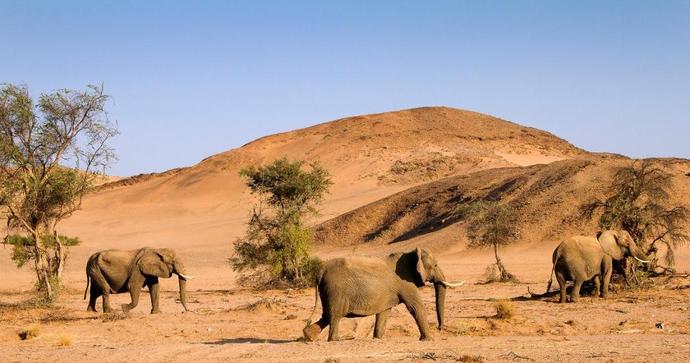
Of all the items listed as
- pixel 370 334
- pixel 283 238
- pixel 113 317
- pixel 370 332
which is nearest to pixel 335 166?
pixel 283 238

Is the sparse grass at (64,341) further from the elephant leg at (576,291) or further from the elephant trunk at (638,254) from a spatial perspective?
the elephant trunk at (638,254)

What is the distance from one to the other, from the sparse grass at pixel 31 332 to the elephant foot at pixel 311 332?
21.1 ft

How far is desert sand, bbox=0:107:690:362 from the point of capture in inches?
594

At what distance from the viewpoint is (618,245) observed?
74.5 ft

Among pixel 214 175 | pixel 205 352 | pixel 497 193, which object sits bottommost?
pixel 205 352

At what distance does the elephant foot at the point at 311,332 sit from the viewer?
50.1 feet

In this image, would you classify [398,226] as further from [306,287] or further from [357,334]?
[357,334]

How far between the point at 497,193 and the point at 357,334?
3874cm

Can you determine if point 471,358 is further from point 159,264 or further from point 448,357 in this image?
point 159,264

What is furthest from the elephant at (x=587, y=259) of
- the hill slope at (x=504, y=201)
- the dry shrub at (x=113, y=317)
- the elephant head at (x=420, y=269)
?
the hill slope at (x=504, y=201)

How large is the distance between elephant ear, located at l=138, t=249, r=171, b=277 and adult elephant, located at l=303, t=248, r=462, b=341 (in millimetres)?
7146

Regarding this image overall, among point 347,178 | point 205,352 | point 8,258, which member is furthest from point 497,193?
point 205,352

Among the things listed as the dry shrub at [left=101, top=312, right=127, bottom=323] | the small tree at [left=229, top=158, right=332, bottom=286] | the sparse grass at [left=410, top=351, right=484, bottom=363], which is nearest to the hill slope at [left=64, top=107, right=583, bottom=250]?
the small tree at [left=229, top=158, right=332, bottom=286]

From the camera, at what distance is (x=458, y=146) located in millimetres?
92500
